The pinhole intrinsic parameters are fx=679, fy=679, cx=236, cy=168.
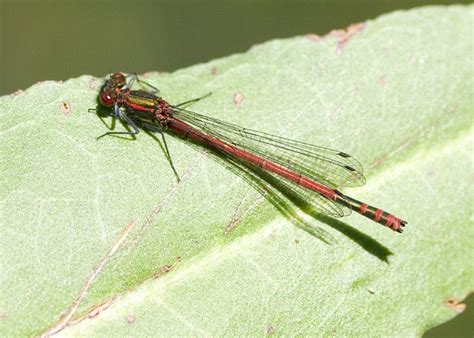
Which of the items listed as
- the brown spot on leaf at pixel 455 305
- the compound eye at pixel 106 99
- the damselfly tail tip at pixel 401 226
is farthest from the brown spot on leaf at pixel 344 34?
the brown spot on leaf at pixel 455 305

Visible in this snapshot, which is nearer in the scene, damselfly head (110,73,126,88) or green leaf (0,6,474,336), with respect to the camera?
green leaf (0,6,474,336)

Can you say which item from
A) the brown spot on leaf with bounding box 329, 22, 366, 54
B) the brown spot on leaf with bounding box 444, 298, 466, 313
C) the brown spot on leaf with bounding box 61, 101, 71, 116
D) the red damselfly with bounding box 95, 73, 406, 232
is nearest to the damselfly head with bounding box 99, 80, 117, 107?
the red damselfly with bounding box 95, 73, 406, 232

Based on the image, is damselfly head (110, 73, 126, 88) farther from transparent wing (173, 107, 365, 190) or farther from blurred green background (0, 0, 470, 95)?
blurred green background (0, 0, 470, 95)

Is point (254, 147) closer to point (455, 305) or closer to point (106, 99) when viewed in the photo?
point (106, 99)

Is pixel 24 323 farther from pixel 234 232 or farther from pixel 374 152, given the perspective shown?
pixel 374 152

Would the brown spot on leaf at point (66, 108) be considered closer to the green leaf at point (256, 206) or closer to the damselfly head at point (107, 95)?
the green leaf at point (256, 206)

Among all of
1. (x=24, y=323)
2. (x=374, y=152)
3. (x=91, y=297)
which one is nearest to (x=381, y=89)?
(x=374, y=152)

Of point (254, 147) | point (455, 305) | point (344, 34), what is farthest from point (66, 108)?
point (455, 305)
